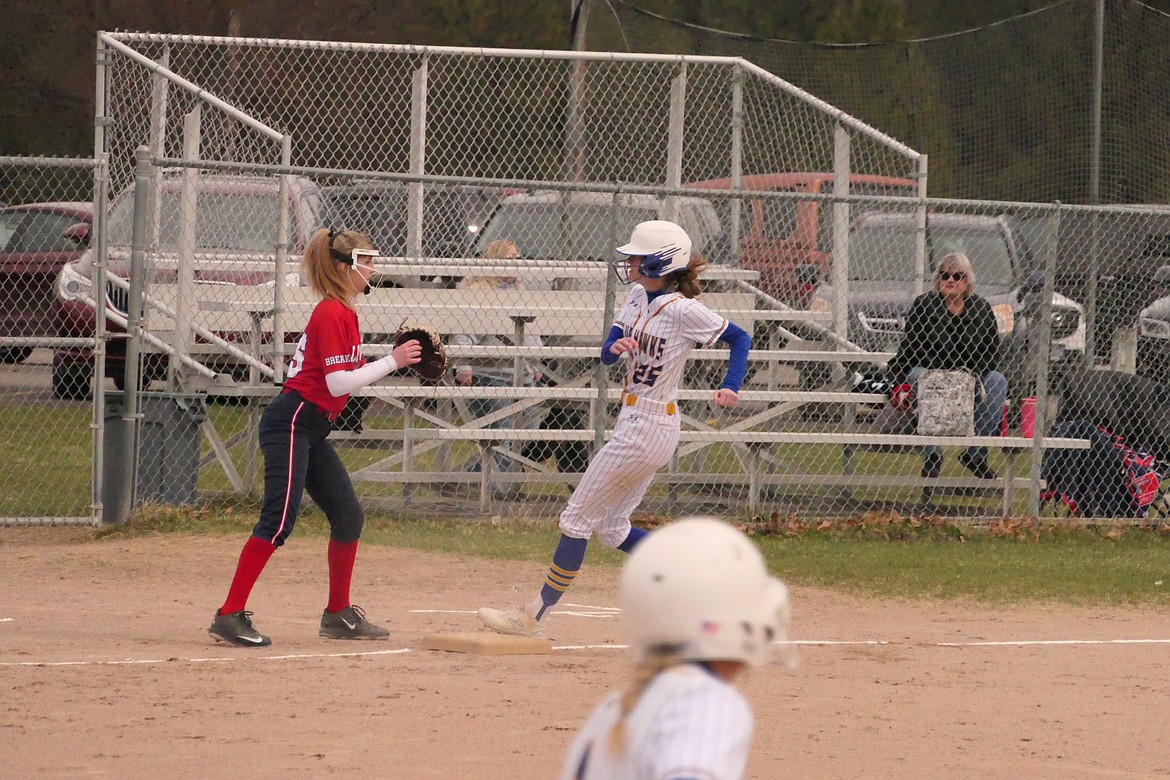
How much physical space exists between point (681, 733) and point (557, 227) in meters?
11.3

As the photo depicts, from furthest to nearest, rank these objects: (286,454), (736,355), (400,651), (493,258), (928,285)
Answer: (928,285) < (493,258) < (736,355) < (400,651) < (286,454)

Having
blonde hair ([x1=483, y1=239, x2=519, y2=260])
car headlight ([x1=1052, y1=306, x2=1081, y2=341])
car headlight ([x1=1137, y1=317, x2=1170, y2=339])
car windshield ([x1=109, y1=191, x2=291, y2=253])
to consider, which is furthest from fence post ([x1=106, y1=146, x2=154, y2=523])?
car headlight ([x1=1052, y1=306, x2=1081, y2=341])

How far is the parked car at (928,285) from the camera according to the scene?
519 inches

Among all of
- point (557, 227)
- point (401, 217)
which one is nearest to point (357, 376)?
point (401, 217)

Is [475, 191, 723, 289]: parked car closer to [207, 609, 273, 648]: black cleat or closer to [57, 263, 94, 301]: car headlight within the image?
[57, 263, 94, 301]: car headlight

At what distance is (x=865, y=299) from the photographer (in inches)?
563

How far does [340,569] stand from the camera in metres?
7.34

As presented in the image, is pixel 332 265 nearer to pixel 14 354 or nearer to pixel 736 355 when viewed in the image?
pixel 736 355

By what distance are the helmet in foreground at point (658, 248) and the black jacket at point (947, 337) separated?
4.43 m

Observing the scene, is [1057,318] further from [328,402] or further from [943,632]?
[328,402]

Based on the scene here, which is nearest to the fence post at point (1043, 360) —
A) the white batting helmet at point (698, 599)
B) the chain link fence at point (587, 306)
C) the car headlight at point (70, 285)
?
the chain link fence at point (587, 306)

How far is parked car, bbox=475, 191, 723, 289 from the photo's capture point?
42.0 feet

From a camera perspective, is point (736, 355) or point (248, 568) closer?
point (248, 568)

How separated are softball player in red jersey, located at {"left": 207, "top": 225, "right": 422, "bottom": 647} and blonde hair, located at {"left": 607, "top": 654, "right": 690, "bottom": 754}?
14.8 ft
